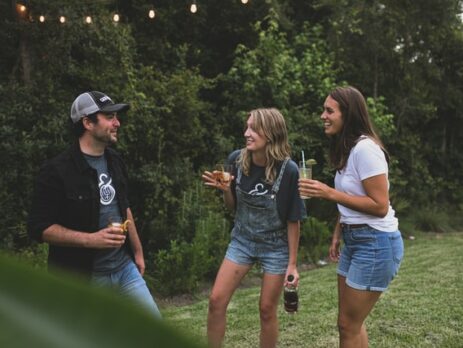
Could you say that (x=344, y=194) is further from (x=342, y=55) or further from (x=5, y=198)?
(x=342, y=55)

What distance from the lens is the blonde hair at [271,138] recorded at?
363cm

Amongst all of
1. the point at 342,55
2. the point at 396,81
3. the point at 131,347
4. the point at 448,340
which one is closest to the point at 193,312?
the point at 448,340

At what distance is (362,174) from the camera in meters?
2.94

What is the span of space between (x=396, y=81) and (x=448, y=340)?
33.9ft

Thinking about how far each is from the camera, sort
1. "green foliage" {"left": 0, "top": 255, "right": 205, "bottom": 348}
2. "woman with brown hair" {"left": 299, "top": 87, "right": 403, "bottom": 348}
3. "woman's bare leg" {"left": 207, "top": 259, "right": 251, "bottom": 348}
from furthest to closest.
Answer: "woman's bare leg" {"left": 207, "top": 259, "right": 251, "bottom": 348} → "woman with brown hair" {"left": 299, "top": 87, "right": 403, "bottom": 348} → "green foliage" {"left": 0, "top": 255, "right": 205, "bottom": 348}

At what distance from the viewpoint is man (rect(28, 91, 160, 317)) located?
Answer: 2865mm

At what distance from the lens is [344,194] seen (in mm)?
2982

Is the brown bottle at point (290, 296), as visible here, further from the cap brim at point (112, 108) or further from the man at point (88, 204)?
the cap brim at point (112, 108)

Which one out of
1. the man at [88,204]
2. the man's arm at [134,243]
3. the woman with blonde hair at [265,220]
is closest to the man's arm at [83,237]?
the man at [88,204]

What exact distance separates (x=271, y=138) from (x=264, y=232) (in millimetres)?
626

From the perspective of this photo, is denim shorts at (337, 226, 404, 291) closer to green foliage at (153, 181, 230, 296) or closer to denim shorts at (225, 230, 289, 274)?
denim shorts at (225, 230, 289, 274)

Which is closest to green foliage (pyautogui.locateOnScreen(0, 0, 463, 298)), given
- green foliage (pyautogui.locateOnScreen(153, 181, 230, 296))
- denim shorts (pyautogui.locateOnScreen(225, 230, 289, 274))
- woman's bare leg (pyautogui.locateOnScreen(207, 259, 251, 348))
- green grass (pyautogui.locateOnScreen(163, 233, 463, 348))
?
green foliage (pyautogui.locateOnScreen(153, 181, 230, 296))

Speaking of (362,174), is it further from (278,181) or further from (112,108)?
(112,108)

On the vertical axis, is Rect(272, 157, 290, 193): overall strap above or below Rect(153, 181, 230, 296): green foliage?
above
